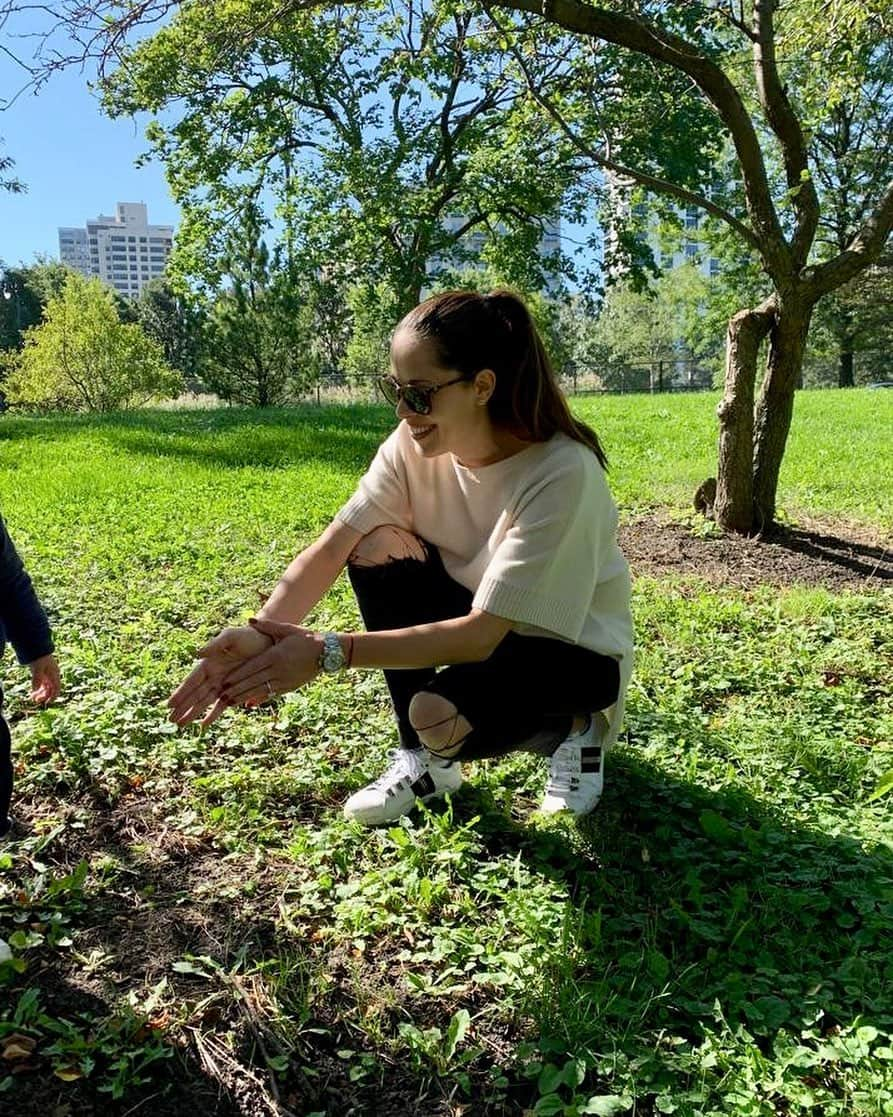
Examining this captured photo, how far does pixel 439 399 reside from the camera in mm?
2072

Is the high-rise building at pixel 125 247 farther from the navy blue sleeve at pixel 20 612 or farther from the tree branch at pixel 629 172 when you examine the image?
the navy blue sleeve at pixel 20 612

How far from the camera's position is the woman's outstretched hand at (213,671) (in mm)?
1819

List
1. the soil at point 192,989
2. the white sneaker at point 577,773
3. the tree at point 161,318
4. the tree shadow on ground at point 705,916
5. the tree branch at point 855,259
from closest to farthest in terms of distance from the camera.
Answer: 1. the soil at point 192,989
2. the tree shadow on ground at point 705,916
3. the white sneaker at point 577,773
4. the tree branch at point 855,259
5. the tree at point 161,318

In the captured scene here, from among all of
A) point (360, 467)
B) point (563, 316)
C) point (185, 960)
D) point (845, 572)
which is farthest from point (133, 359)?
point (563, 316)

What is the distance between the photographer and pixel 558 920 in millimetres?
1982

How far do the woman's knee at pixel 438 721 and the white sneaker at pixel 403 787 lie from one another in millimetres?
285

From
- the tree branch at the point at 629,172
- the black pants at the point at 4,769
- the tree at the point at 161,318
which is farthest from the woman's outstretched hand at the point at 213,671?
the tree at the point at 161,318

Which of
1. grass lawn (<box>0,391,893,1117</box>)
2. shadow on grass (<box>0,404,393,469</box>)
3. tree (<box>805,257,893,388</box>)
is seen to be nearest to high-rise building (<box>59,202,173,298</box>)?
tree (<box>805,257,893,388</box>)

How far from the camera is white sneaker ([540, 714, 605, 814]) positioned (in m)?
2.35

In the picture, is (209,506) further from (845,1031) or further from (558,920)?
(845,1031)

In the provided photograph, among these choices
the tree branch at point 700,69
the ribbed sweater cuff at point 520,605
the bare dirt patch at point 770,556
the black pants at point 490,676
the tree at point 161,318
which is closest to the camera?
the ribbed sweater cuff at point 520,605

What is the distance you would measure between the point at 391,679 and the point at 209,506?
434cm

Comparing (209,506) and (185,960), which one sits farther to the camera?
(209,506)

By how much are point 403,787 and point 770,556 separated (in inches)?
125
